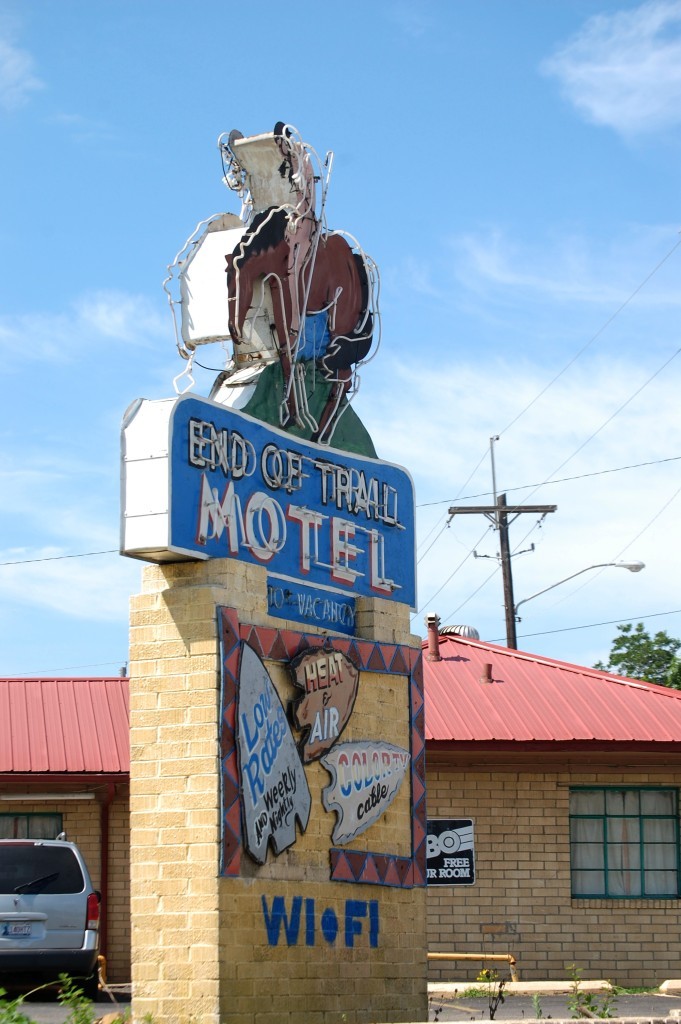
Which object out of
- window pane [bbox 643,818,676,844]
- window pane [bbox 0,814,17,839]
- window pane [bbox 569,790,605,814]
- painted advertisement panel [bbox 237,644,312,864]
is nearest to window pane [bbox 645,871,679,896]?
window pane [bbox 643,818,676,844]

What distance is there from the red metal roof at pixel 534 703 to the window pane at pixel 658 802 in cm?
98

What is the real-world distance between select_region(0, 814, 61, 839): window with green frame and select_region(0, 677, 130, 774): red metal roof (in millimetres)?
961

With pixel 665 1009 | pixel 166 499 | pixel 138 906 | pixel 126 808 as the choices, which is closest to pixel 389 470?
pixel 166 499

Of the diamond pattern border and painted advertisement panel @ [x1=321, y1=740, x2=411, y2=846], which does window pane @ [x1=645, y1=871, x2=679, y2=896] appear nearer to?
the diamond pattern border

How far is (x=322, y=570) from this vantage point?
46.0 feet

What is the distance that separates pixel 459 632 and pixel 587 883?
5685 mm

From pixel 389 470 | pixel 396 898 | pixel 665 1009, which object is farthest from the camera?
pixel 665 1009

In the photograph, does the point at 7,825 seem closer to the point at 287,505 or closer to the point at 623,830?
the point at 623,830

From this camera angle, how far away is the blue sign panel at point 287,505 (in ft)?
40.7

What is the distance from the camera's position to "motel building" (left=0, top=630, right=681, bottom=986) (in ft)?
66.7

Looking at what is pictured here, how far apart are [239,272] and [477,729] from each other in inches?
340

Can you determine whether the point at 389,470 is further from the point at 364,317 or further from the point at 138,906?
the point at 138,906

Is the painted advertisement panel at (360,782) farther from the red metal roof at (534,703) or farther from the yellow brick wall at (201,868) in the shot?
the red metal roof at (534,703)

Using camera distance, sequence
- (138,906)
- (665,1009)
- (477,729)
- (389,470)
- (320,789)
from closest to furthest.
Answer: (138,906)
(320,789)
(389,470)
(665,1009)
(477,729)
